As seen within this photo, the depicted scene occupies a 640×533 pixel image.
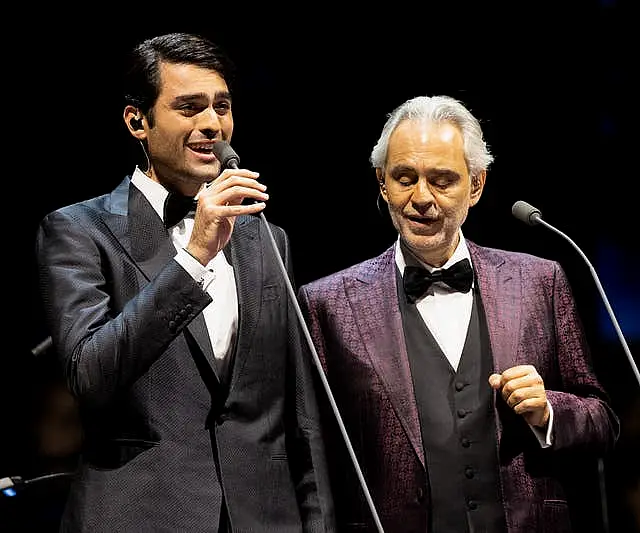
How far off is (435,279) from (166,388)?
79cm

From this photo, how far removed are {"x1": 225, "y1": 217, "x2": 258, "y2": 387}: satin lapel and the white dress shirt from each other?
2cm

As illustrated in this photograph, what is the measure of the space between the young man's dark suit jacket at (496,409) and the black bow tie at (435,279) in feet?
0.14

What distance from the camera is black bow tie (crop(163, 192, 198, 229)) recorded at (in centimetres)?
220

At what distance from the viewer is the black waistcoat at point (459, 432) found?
2322 millimetres

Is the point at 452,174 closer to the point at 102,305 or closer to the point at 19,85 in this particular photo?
the point at 102,305

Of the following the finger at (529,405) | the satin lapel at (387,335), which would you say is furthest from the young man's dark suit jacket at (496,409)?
the finger at (529,405)

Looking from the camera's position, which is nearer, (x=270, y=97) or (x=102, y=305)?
(x=102, y=305)

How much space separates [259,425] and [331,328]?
46 cm

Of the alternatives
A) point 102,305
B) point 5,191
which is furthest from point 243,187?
point 5,191

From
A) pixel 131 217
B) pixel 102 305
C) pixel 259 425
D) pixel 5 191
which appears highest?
pixel 5 191

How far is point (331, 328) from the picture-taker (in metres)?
2.50

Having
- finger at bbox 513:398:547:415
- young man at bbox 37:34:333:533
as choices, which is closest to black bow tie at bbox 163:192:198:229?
young man at bbox 37:34:333:533

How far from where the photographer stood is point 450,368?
2.43m

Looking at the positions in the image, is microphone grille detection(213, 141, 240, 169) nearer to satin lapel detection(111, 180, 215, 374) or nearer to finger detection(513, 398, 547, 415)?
satin lapel detection(111, 180, 215, 374)
